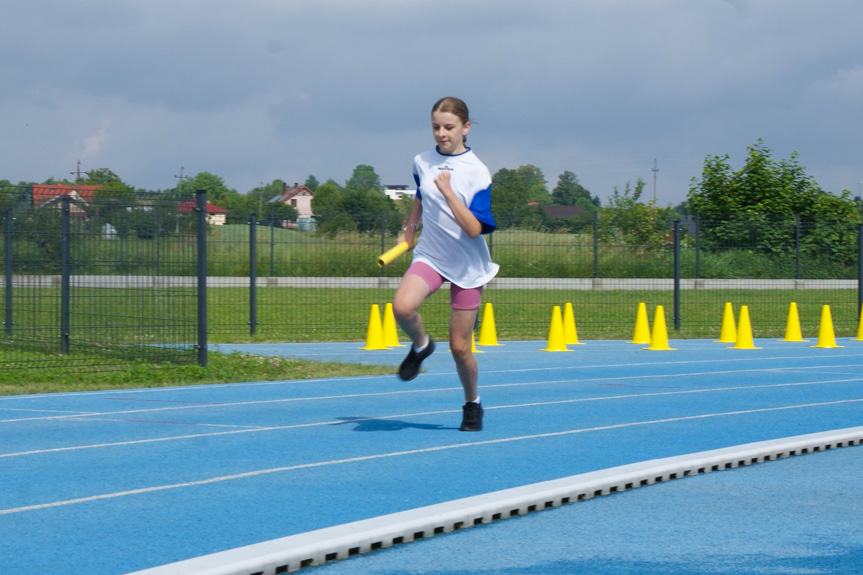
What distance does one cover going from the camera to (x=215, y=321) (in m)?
21.0

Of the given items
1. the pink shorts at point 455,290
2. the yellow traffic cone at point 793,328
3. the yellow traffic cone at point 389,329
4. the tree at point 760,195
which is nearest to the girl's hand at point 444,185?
the pink shorts at point 455,290

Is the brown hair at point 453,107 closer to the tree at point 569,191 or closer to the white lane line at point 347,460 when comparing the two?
the white lane line at point 347,460

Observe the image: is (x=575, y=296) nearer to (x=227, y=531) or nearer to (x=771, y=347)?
(x=771, y=347)

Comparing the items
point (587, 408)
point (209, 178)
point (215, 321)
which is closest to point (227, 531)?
point (587, 408)

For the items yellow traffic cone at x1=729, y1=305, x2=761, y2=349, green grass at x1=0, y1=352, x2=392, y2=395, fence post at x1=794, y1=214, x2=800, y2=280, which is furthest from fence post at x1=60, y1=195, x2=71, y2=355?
fence post at x1=794, y1=214, x2=800, y2=280

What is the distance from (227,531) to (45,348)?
9.34 m

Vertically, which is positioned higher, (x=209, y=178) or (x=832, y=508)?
(x=209, y=178)

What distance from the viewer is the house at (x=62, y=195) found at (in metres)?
12.6

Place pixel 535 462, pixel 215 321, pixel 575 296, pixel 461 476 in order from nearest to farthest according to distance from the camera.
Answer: pixel 461 476, pixel 535 462, pixel 215 321, pixel 575 296

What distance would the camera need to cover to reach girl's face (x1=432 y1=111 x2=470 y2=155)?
736 cm

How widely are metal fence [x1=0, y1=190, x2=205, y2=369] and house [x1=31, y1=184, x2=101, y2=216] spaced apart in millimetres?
16

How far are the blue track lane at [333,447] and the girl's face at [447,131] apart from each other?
1.95 meters

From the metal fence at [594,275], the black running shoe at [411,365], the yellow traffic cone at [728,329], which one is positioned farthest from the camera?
the metal fence at [594,275]

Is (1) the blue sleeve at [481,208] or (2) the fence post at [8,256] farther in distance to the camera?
(2) the fence post at [8,256]
